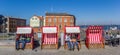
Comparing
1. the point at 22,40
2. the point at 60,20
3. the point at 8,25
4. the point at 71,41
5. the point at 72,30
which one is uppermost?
the point at 60,20

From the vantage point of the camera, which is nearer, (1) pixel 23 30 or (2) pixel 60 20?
(1) pixel 23 30

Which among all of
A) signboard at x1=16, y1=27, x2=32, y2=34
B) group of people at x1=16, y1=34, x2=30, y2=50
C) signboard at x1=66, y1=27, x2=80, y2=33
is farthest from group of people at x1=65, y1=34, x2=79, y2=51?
group of people at x1=16, y1=34, x2=30, y2=50

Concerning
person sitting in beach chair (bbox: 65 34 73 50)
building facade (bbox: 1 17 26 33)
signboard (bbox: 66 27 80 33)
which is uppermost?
building facade (bbox: 1 17 26 33)

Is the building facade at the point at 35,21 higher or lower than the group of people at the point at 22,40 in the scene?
higher

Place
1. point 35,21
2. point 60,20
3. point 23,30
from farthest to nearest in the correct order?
point 35,21, point 60,20, point 23,30

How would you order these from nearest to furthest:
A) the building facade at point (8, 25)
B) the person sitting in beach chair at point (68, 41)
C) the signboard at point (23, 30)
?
the person sitting in beach chair at point (68, 41), the signboard at point (23, 30), the building facade at point (8, 25)

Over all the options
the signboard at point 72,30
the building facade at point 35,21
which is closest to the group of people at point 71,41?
the signboard at point 72,30

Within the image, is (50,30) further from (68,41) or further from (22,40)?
(22,40)

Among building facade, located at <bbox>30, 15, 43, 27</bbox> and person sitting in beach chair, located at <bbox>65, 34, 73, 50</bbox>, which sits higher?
building facade, located at <bbox>30, 15, 43, 27</bbox>

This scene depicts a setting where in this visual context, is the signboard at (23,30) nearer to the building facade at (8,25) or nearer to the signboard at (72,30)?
the signboard at (72,30)

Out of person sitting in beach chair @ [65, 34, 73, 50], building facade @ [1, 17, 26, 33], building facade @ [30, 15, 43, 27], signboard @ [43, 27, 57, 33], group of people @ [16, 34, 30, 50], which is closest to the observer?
person sitting in beach chair @ [65, 34, 73, 50]

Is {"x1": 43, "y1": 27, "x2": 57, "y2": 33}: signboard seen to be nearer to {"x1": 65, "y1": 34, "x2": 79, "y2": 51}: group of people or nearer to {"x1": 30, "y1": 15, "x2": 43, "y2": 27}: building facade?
{"x1": 65, "y1": 34, "x2": 79, "y2": 51}: group of people

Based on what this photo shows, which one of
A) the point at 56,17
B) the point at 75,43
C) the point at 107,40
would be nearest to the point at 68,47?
the point at 75,43

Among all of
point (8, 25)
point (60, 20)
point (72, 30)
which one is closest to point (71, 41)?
point (72, 30)
